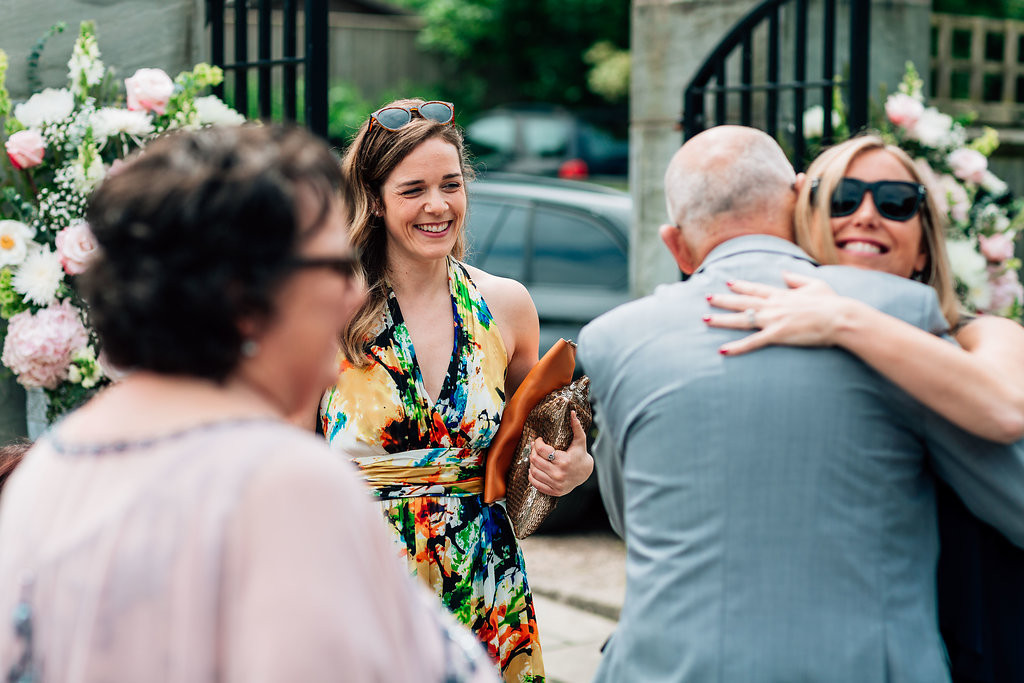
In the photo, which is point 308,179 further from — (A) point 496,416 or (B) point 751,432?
(A) point 496,416

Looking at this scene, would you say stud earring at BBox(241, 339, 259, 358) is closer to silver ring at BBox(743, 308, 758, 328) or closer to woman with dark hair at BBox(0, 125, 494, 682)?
woman with dark hair at BBox(0, 125, 494, 682)

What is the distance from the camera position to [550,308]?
633 centimetres

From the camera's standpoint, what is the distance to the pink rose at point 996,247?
4566 mm

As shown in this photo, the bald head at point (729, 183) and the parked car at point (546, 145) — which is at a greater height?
the bald head at point (729, 183)

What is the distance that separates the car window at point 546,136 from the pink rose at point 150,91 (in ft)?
34.5

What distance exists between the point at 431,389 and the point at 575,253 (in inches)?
155

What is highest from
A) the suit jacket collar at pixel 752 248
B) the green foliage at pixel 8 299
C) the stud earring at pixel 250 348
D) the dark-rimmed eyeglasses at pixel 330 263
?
the dark-rimmed eyeglasses at pixel 330 263

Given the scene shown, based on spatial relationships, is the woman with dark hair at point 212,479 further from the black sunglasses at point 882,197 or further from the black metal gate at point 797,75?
the black metal gate at point 797,75

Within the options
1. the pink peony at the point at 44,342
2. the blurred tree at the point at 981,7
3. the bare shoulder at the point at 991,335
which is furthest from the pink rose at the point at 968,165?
the blurred tree at the point at 981,7

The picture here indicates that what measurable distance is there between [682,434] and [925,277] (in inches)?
22.9

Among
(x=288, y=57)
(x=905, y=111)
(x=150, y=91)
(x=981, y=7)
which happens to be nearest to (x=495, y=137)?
(x=981, y=7)

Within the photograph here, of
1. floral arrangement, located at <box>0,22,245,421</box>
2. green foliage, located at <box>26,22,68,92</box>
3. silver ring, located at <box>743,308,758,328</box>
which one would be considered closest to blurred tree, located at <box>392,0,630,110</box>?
green foliage, located at <box>26,22,68,92</box>

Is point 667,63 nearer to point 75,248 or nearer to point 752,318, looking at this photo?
point 75,248

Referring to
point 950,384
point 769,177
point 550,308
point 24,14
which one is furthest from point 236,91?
point 950,384
